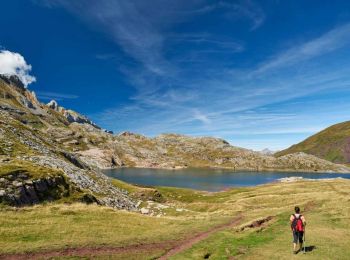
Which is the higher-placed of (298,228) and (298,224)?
(298,224)

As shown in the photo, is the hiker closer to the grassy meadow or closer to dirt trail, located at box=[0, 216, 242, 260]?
the grassy meadow

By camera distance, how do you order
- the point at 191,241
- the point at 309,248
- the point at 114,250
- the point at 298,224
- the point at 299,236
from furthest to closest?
the point at 191,241, the point at 114,250, the point at 309,248, the point at 299,236, the point at 298,224

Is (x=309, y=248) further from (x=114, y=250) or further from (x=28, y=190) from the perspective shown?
(x=28, y=190)

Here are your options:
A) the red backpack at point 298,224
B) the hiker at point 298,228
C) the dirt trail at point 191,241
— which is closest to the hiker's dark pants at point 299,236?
the hiker at point 298,228

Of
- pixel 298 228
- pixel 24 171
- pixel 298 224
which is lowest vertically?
pixel 298 228

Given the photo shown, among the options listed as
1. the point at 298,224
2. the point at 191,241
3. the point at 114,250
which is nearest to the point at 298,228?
the point at 298,224

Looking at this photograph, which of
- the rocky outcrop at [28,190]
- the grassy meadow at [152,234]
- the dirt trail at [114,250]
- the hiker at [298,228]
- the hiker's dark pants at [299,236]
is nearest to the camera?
the dirt trail at [114,250]

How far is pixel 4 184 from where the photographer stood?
5025 centimetres

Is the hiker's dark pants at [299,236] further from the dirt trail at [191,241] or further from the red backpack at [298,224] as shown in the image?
the dirt trail at [191,241]

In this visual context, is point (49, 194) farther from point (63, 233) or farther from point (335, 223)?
point (335, 223)

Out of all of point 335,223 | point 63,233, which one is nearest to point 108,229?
point 63,233

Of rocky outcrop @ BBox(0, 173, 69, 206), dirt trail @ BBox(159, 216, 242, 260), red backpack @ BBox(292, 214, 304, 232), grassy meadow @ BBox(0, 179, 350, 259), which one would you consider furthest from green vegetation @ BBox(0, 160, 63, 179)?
red backpack @ BBox(292, 214, 304, 232)

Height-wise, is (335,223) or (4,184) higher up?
(4,184)

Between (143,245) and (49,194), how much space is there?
26.9 m
